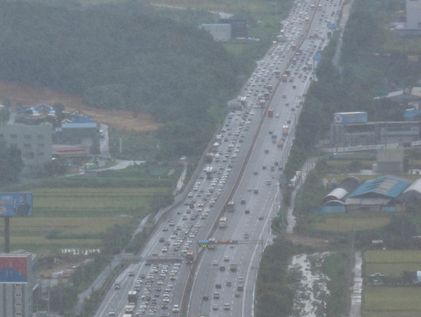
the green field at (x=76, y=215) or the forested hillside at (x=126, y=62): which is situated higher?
the green field at (x=76, y=215)

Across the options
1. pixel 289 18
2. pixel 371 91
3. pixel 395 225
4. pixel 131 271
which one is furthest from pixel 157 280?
pixel 289 18

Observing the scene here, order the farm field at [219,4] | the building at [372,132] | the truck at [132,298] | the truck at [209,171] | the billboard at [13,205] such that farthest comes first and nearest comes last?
the farm field at [219,4]
the building at [372,132]
the truck at [209,171]
the truck at [132,298]
the billboard at [13,205]

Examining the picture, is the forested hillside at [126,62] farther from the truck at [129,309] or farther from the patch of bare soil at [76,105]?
the truck at [129,309]

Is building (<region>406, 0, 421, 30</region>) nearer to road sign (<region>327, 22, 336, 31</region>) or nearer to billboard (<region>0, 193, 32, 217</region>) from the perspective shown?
road sign (<region>327, 22, 336, 31</region>)

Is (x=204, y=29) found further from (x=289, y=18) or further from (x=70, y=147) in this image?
(x=70, y=147)

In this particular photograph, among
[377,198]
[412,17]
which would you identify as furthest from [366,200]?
[412,17]

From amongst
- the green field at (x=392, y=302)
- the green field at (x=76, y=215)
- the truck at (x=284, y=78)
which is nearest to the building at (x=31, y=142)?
the green field at (x=76, y=215)

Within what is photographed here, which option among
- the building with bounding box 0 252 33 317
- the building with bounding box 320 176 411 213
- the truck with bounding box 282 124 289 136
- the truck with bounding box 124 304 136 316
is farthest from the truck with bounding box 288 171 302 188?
the building with bounding box 0 252 33 317
